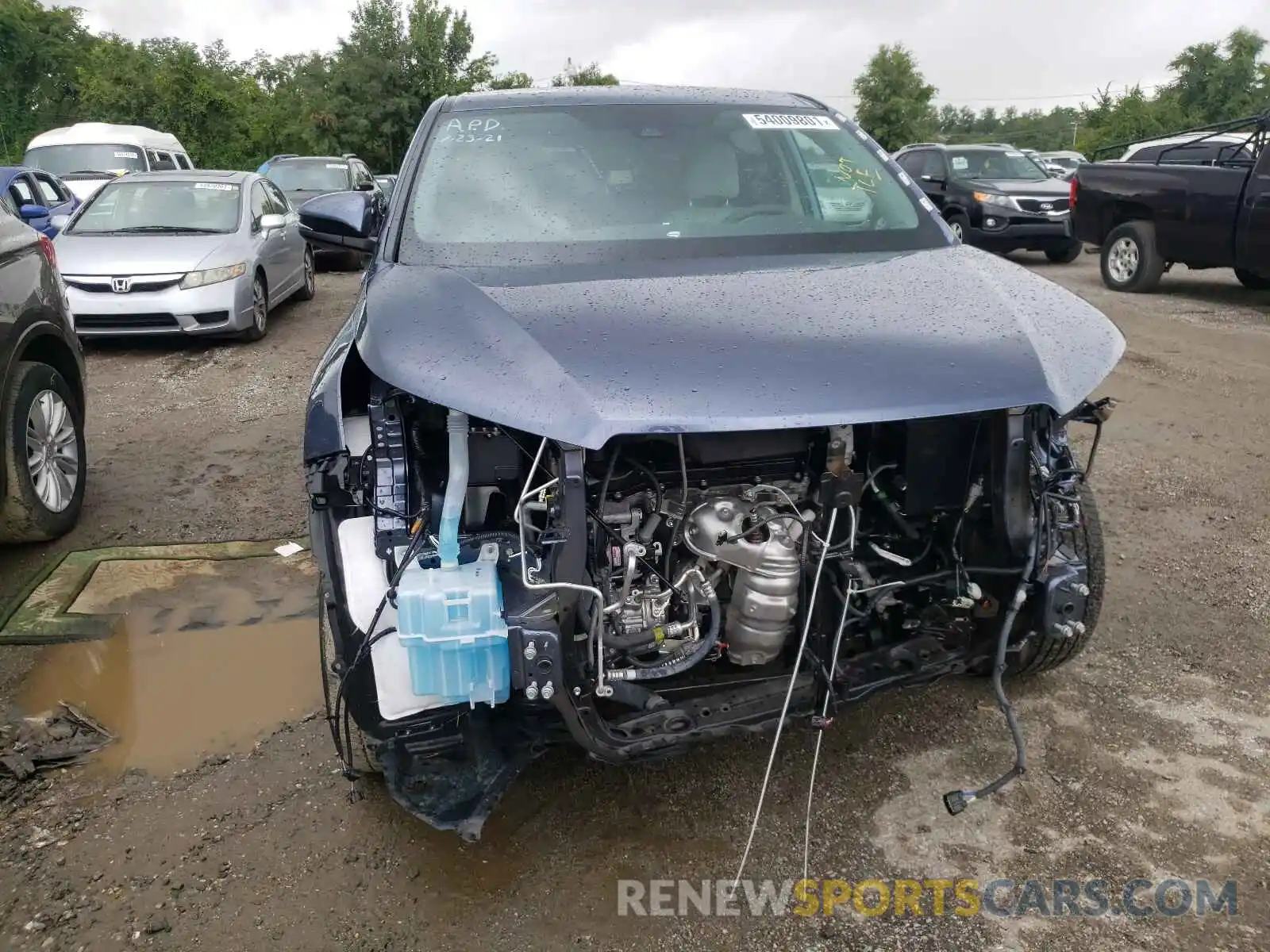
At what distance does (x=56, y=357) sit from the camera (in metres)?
4.53

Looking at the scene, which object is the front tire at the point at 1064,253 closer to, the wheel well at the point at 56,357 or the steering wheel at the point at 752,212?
the steering wheel at the point at 752,212

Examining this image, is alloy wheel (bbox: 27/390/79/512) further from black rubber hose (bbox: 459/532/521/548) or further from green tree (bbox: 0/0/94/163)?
green tree (bbox: 0/0/94/163)

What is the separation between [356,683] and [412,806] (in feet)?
1.21

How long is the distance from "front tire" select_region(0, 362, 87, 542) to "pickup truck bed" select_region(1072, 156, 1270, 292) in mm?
9377

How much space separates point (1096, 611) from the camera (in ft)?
9.83

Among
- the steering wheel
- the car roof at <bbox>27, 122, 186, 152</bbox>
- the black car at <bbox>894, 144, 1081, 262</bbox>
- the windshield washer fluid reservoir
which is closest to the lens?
the windshield washer fluid reservoir

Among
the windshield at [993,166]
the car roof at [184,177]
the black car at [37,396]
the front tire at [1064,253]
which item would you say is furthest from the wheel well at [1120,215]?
the black car at [37,396]

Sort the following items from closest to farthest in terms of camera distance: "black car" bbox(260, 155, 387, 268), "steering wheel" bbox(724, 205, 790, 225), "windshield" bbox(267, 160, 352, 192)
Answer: "steering wheel" bbox(724, 205, 790, 225) < "black car" bbox(260, 155, 387, 268) < "windshield" bbox(267, 160, 352, 192)

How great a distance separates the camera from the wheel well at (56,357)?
4320mm

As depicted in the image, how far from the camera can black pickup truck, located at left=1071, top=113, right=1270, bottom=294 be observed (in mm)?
8609

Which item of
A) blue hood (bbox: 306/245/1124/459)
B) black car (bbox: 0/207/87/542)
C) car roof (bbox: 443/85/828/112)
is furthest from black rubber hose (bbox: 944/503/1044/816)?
black car (bbox: 0/207/87/542)

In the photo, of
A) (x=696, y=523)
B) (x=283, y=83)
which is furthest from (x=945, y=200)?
(x=283, y=83)

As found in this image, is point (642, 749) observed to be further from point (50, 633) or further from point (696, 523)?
point (50, 633)

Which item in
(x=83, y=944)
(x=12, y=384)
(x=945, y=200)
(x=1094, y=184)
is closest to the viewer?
(x=83, y=944)
